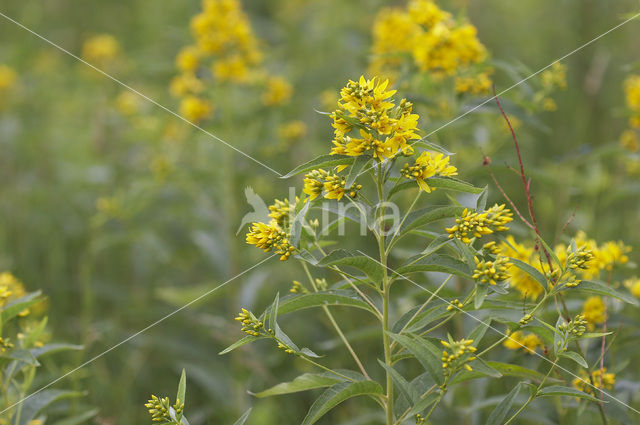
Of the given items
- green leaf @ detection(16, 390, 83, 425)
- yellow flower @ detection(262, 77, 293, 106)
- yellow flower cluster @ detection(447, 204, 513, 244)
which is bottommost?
green leaf @ detection(16, 390, 83, 425)

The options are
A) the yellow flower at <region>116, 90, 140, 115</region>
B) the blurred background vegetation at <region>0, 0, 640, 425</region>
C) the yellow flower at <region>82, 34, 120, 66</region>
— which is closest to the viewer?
the blurred background vegetation at <region>0, 0, 640, 425</region>

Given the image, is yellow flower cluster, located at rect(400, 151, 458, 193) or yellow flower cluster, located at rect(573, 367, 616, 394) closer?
yellow flower cluster, located at rect(400, 151, 458, 193)

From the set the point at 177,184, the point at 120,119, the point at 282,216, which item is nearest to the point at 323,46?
the point at 120,119

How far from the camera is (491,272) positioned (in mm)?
1334

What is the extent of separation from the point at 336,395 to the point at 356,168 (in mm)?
512

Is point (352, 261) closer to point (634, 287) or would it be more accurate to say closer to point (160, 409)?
point (160, 409)

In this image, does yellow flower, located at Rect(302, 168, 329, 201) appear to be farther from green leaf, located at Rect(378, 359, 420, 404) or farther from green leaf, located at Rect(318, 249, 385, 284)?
green leaf, located at Rect(378, 359, 420, 404)

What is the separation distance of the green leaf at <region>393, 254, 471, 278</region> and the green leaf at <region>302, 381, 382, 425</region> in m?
0.28

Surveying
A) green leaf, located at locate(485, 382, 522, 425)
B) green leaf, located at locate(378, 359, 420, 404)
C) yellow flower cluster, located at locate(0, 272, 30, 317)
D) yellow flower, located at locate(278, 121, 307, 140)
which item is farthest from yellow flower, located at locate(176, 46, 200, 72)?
green leaf, located at locate(485, 382, 522, 425)

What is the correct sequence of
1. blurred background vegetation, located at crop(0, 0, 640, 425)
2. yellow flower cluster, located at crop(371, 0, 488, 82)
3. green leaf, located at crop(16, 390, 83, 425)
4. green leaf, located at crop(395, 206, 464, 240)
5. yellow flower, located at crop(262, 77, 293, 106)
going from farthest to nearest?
yellow flower, located at crop(262, 77, 293, 106) < blurred background vegetation, located at crop(0, 0, 640, 425) < yellow flower cluster, located at crop(371, 0, 488, 82) < green leaf, located at crop(16, 390, 83, 425) < green leaf, located at crop(395, 206, 464, 240)

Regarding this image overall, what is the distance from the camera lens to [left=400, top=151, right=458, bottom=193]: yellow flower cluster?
139cm

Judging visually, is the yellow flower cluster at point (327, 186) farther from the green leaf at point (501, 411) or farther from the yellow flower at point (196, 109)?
the yellow flower at point (196, 109)

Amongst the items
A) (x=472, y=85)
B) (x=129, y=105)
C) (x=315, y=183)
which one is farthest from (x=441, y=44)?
(x=129, y=105)

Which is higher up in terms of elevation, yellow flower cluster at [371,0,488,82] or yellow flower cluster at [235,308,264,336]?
yellow flower cluster at [371,0,488,82]
